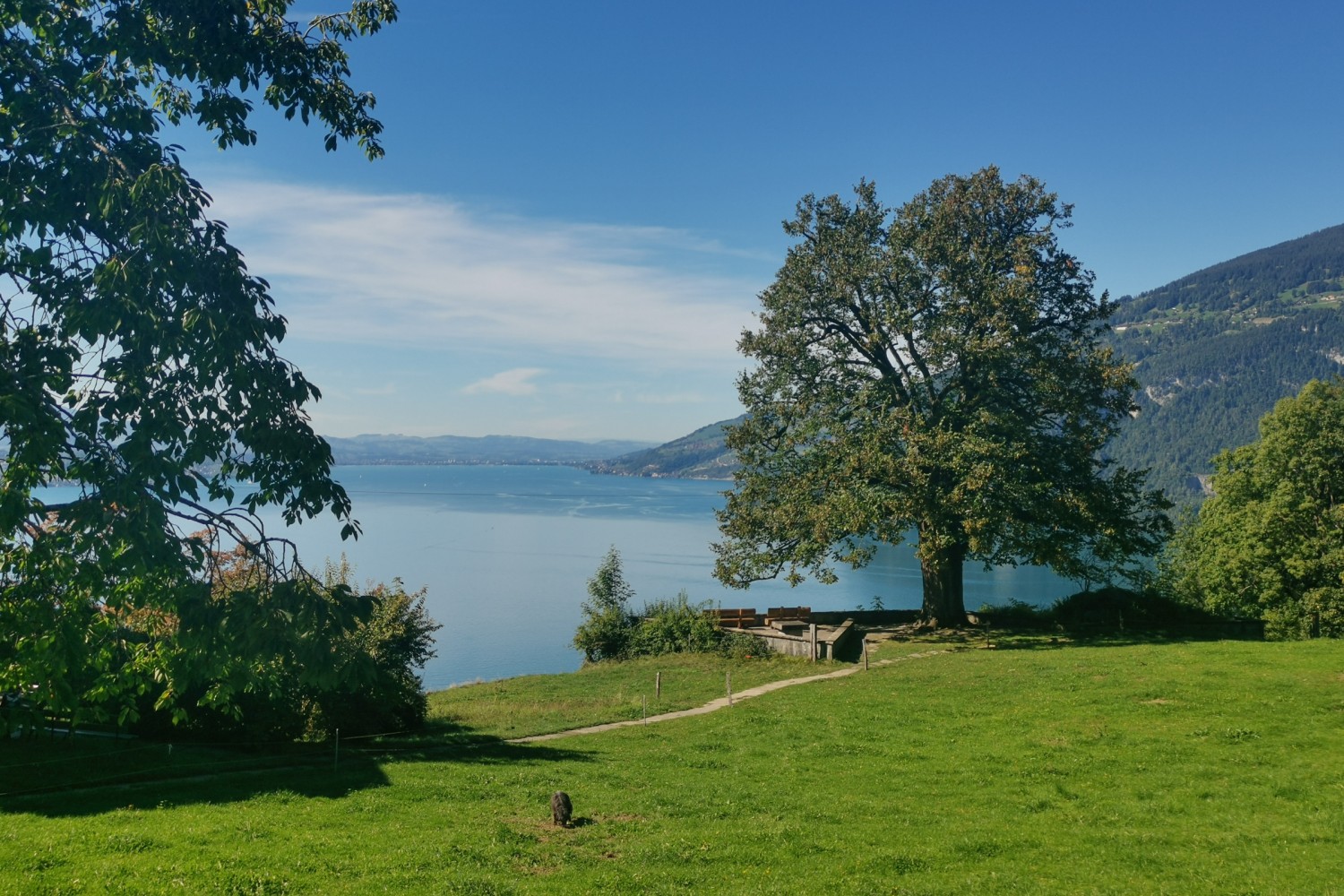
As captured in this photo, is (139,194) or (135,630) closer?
(139,194)

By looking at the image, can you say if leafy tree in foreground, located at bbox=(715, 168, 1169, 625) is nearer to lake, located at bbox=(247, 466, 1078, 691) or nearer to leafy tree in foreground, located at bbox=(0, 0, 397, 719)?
lake, located at bbox=(247, 466, 1078, 691)

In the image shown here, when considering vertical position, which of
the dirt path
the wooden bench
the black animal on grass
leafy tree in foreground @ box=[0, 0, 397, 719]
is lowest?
the dirt path

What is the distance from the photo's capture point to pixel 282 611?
650 centimetres

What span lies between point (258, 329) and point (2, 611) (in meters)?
2.76

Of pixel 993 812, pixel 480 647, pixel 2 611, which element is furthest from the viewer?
pixel 480 647

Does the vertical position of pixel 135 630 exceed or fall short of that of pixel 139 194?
it falls short

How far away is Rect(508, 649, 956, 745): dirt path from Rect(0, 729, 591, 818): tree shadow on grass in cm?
184

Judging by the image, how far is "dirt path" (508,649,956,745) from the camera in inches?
940

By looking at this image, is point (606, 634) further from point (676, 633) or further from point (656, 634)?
point (676, 633)

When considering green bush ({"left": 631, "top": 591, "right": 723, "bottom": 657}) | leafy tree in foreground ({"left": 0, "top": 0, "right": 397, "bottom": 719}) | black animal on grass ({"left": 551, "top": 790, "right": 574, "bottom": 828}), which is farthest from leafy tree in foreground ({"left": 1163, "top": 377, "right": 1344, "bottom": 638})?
leafy tree in foreground ({"left": 0, "top": 0, "right": 397, "bottom": 719})

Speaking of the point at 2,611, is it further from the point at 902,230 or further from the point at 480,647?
the point at 480,647

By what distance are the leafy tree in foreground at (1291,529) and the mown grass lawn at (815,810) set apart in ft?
69.6

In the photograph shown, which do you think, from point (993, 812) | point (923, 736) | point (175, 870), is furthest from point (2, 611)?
point (923, 736)

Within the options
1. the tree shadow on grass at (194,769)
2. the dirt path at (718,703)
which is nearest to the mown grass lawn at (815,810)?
the tree shadow on grass at (194,769)
